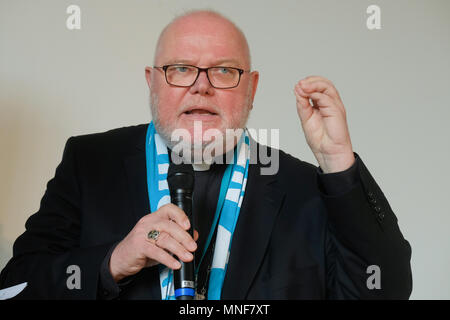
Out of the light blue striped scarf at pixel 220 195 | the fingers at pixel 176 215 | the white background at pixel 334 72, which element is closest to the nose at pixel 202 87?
the light blue striped scarf at pixel 220 195

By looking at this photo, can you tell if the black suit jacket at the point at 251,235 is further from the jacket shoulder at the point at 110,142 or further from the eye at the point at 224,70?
the eye at the point at 224,70

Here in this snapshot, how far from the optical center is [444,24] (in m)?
3.24

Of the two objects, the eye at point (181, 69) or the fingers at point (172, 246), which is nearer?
the fingers at point (172, 246)

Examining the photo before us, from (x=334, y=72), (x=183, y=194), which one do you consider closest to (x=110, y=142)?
(x=183, y=194)

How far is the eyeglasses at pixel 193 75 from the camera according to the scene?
185 cm

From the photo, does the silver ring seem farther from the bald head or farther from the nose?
the bald head

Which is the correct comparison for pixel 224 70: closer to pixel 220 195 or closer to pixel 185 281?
pixel 220 195

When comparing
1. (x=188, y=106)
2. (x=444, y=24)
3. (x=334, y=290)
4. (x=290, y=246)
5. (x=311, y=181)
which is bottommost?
(x=334, y=290)

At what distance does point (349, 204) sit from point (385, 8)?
204 cm

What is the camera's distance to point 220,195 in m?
1.90

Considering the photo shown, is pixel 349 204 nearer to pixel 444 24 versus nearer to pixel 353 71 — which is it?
pixel 353 71

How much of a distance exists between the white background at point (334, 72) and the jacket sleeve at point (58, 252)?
1.10 metres

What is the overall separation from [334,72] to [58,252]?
203 cm
